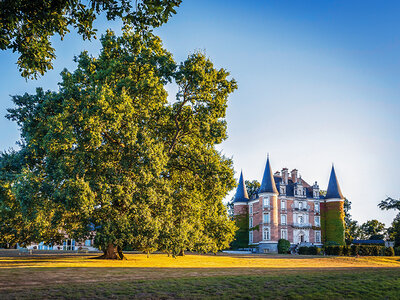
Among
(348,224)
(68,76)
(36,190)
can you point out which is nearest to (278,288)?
(36,190)

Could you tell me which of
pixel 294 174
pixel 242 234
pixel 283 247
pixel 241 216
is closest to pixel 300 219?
pixel 294 174

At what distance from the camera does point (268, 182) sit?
5816 centimetres

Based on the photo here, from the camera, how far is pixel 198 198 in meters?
21.7

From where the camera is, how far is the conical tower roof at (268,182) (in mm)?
57688

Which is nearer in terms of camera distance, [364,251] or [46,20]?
[46,20]

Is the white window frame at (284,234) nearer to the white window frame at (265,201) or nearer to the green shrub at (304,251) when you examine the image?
the white window frame at (265,201)

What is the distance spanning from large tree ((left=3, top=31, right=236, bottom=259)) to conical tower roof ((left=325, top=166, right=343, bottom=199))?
43.4 m

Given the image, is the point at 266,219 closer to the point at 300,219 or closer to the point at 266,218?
the point at 266,218

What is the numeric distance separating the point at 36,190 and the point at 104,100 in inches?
227

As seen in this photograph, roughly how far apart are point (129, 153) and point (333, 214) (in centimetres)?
5122

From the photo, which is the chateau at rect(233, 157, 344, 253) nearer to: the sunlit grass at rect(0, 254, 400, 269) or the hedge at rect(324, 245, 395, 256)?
the hedge at rect(324, 245, 395, 256)

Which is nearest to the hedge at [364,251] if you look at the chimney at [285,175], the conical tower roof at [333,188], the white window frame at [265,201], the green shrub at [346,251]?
the green shrub at [346,251]

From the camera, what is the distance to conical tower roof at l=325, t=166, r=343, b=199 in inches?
2391

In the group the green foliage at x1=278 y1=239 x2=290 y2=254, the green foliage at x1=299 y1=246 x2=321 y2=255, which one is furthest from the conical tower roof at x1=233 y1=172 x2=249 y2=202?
the green foliage at x1=299 y1=246 x2=321 y2=255
